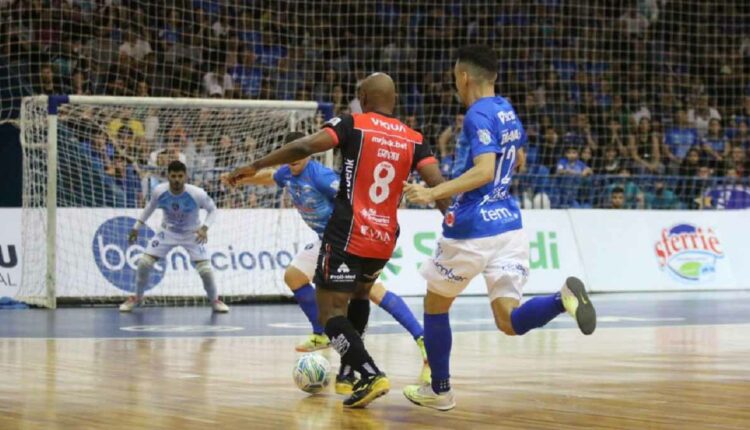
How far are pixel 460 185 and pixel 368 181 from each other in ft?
3.53

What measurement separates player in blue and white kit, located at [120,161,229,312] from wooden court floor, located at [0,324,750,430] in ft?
13.7

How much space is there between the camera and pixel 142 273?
16250 millimetres

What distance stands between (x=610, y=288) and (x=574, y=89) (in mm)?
5298

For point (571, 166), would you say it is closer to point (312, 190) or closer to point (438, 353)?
point (312, 190)

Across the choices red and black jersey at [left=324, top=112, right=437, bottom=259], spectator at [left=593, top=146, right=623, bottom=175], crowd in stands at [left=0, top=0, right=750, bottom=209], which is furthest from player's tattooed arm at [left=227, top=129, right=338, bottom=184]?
spectator at [left=593, top=146, right=623, bottom=175]

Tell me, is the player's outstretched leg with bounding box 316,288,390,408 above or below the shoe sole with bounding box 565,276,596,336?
below

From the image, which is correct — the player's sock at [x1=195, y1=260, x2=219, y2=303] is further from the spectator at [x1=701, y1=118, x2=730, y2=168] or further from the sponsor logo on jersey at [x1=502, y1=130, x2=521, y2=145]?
the spectator at [x1=701, y1=118, x2=730, y2=168]

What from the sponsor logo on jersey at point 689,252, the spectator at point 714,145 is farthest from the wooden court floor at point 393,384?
the spectator at point 714,145

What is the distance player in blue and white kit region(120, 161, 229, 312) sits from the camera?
16078 millimetres

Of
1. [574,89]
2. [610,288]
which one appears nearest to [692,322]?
[610,288]

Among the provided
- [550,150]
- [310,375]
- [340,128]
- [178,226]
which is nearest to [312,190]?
[310,375]

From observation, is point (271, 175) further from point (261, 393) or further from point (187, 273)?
point (187, 273)

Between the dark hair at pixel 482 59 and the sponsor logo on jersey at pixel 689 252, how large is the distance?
45.8ft

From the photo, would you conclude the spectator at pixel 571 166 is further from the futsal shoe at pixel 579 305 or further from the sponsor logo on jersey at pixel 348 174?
the futsal shoe at pixel 579 305
